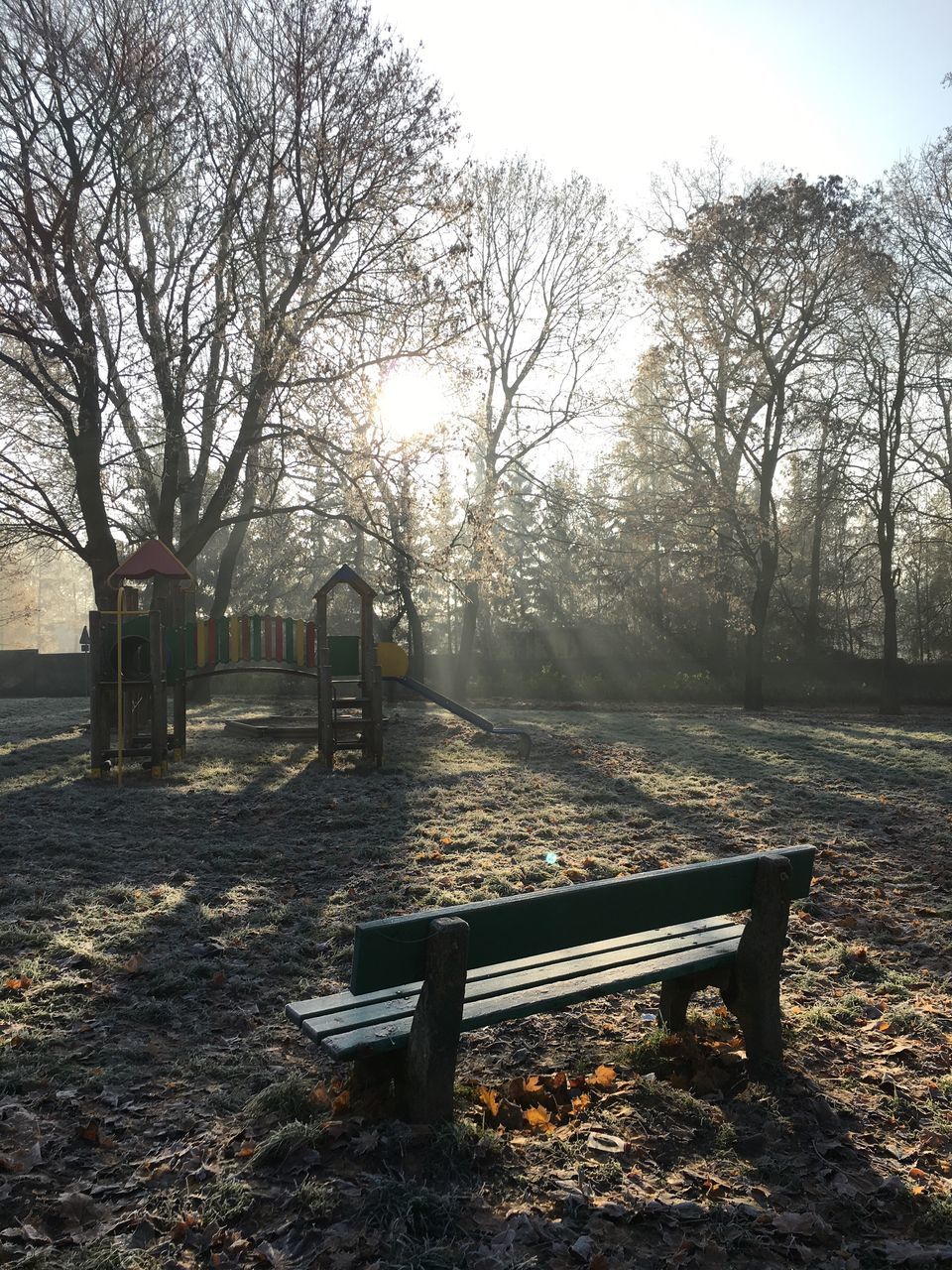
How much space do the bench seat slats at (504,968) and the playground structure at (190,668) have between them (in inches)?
304

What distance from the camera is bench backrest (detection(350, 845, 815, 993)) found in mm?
2992

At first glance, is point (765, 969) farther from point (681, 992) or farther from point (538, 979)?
point (538, 979)

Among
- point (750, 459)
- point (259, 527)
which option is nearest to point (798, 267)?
point (750, 459)

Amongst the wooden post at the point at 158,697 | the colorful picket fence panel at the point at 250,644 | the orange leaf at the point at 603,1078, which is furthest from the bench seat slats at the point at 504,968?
the colorful picket fence panel at the point at 250,644

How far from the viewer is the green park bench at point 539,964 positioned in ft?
10.0

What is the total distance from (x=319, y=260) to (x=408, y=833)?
11.8 m

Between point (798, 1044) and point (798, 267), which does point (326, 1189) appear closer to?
point (798, 1044)

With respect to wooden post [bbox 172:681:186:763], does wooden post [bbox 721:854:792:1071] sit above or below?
below

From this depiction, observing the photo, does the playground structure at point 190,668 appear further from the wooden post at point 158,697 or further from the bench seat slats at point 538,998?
the bench seat slats at point 538,998

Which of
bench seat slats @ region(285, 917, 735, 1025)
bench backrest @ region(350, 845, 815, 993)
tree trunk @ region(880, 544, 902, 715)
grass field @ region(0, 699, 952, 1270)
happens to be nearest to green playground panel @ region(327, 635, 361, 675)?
grass field @ region(0, 699, 952, 1270)

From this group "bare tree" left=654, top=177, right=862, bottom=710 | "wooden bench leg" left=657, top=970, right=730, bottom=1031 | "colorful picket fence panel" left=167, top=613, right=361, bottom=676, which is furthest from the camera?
"bare tree" left=654, top=177, right=862, bottom=710

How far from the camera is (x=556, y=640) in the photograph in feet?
103

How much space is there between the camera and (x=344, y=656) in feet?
A: 43.2

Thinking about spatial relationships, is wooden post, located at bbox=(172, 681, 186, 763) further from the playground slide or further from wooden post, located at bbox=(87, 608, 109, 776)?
the playground slide
